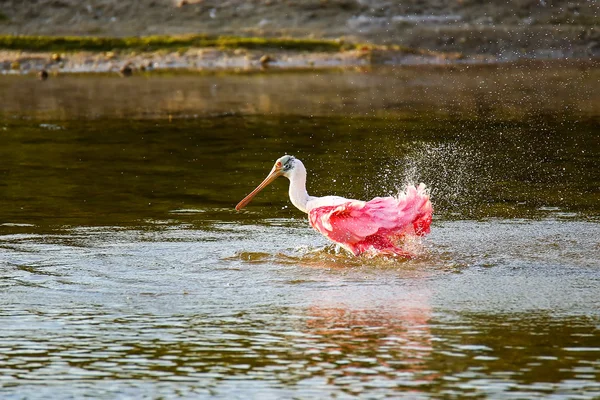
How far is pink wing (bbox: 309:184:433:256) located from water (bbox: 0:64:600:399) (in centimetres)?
20

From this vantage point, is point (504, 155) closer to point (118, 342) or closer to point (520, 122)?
point (520, 122)

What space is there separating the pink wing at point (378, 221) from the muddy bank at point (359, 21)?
29.6 meters

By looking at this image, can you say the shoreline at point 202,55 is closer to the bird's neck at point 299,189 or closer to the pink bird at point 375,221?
the bird's neck at point 299,189

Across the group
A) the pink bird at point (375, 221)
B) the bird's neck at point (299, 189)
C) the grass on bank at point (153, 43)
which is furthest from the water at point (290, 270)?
the grass on bank at point (153, 43)

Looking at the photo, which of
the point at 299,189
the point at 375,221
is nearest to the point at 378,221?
the point at 375,221

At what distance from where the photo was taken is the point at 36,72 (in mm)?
37594

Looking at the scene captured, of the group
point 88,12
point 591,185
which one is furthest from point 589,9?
point 591,185

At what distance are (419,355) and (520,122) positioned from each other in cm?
1511

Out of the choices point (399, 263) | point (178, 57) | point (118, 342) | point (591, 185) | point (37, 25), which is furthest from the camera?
point (37, 25)

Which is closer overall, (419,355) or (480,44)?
(419,355)

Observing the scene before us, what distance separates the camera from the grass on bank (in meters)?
39.6

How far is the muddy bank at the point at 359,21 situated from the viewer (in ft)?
130

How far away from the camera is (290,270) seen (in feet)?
33.3

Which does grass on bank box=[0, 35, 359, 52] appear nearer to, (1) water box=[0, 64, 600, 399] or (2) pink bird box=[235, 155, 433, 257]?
(1) water box=[0, 64, 600, 399]
